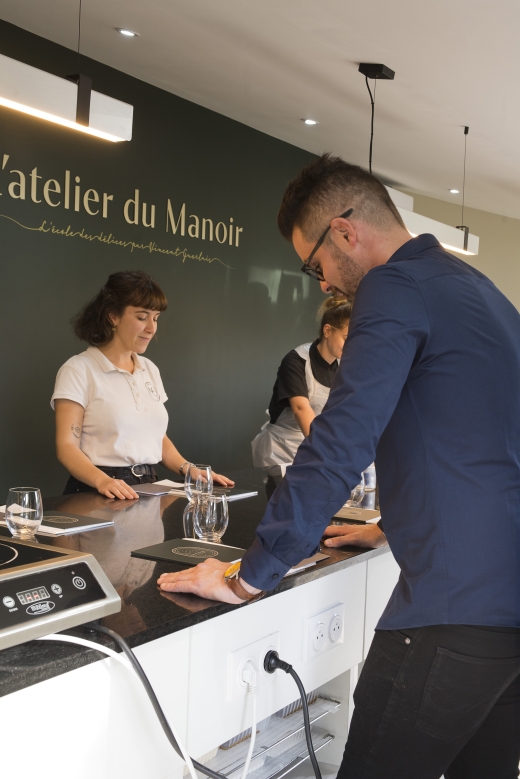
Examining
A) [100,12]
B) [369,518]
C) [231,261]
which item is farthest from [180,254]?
[369,518]

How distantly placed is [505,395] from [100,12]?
→ 3445 mm

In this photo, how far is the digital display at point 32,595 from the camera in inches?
41.4

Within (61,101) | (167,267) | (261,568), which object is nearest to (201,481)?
(261,568)

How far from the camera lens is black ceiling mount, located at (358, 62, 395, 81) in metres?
4.38

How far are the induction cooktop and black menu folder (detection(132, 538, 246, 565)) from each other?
0.47 meters

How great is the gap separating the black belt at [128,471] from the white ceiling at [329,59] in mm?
2225

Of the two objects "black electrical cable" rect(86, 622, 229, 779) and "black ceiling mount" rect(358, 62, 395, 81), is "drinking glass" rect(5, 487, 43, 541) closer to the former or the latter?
"black electrical cable" rect(86, 622, 229, 779)

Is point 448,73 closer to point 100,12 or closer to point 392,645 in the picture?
point 100,12

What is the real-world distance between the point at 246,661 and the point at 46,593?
56 cm

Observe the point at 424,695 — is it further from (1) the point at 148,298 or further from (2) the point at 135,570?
(1) the point at 148,298

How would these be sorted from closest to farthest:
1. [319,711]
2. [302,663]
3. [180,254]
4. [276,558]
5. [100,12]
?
[276,558] → [302,663] → [319,711] → [100,12] → [180,254]

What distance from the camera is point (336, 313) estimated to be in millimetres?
3801

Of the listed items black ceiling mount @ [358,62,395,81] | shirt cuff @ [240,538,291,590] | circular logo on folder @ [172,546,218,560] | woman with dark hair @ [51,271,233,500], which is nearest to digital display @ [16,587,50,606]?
shirt cuff @ [240,538,291,590]

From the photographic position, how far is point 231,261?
599 cm
